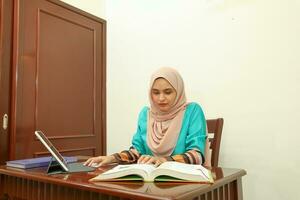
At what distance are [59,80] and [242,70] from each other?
1.42m

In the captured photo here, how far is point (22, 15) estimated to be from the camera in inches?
82.5

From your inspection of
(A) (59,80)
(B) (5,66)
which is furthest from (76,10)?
(B) (5,66)

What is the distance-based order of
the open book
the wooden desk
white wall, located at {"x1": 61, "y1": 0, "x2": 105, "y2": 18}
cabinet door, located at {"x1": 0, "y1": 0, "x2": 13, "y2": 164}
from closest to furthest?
the wooden desk
the open book
cabinet door, located at {"x1": 0, "y1": 0, "x2": 13, "y2": 164}
white wall, located at {"x1": 61, "y1": 0, "x2": 105, "y2": 18}

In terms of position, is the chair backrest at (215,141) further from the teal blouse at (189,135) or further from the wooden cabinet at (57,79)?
the wooden cabinet at (57,79)

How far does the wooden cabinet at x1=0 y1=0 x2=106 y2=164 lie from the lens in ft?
6.76

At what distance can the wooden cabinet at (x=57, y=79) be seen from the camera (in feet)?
6.76

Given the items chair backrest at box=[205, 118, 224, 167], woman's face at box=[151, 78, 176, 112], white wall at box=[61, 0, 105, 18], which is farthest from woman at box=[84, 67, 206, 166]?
white wall at box=[61, 0, 105, 18]

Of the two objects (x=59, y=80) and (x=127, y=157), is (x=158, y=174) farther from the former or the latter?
(x=59, y=80)

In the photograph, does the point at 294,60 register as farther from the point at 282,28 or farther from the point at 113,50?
the point at 113,50

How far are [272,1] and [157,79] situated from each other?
106 cm

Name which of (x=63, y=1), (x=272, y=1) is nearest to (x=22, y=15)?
(x=63, y=1)

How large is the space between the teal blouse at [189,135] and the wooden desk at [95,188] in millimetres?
194

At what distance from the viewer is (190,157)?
49.5 inches

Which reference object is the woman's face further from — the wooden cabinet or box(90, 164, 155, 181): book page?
the wooden cabinet
